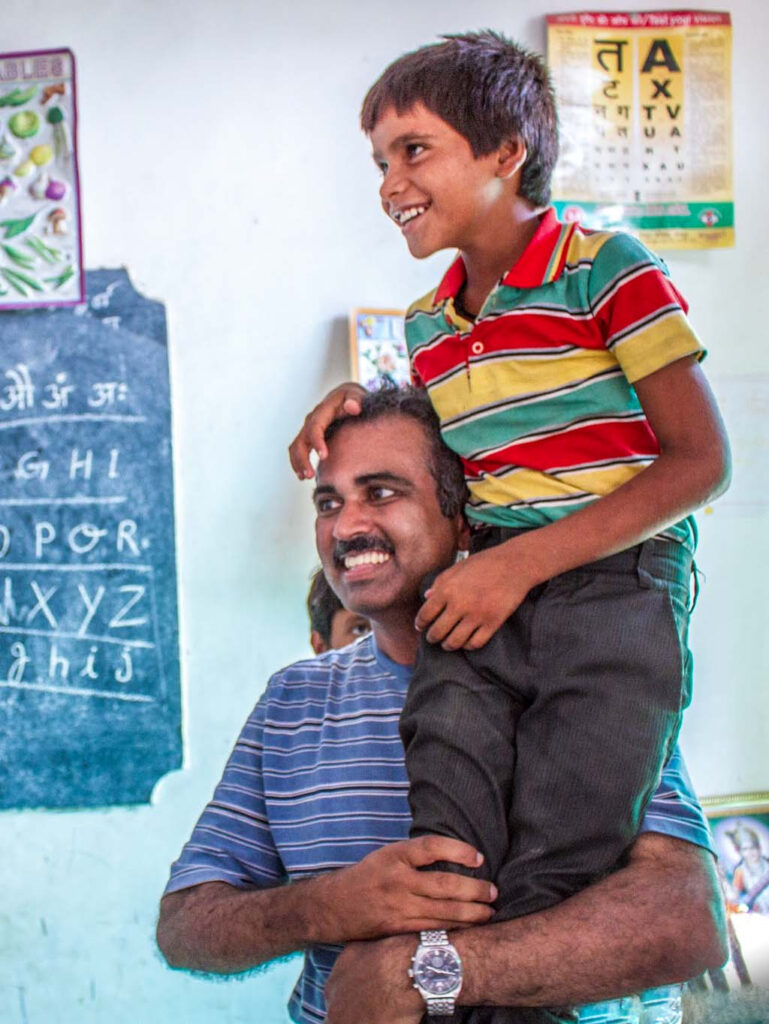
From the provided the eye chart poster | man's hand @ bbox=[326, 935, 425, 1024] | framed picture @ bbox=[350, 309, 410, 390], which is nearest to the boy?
man's hand @ bbox=[326, 935, 425, 1024]

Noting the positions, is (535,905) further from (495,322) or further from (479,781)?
(495,322)

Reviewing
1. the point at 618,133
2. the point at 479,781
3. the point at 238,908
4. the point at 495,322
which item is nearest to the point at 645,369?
the point at 495,322

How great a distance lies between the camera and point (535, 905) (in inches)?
45.3

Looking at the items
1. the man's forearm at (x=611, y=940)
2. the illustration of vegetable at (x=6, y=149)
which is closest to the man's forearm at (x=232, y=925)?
the man's forearm at (x=611, y=940)

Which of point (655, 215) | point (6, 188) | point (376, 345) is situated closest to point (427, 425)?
point (376, 345)

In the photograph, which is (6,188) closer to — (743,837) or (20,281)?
(20,281)

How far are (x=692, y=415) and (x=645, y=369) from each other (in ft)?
0.22

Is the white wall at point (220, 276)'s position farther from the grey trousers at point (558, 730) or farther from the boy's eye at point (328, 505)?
the grey trousers at point (558, 730)

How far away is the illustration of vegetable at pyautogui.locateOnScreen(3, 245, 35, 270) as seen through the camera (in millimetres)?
2670

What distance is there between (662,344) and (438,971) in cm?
69

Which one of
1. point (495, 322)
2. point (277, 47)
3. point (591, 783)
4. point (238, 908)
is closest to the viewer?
point (591, 783)

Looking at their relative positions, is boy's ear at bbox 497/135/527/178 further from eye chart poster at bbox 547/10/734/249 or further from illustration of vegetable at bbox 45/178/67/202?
illustration of vegetable at bbox 45/178/67/202

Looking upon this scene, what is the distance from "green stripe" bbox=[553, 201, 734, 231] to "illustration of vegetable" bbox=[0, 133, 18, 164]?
4.31 ft

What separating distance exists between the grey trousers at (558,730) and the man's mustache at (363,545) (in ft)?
1.18
